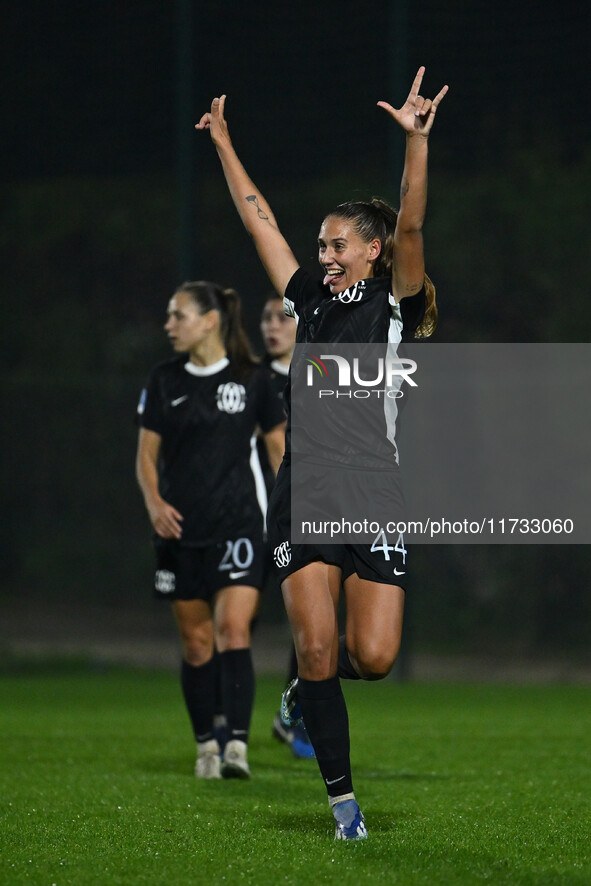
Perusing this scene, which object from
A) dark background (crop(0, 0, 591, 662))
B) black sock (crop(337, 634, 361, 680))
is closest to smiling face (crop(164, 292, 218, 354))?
black sock (crop(337, 634, 361, 680))

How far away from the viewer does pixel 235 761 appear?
17.0 ft

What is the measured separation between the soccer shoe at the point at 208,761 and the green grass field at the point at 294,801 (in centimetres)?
10

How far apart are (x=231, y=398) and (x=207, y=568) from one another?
759mm

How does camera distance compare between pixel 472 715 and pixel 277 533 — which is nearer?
pixel 277 533

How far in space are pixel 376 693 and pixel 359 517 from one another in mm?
5349

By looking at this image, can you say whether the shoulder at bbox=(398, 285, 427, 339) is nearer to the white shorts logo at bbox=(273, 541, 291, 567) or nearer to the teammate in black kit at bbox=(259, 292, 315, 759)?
the white shorts logo at bbox=(273, 541, 291, 567)

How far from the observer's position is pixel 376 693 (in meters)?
8.98

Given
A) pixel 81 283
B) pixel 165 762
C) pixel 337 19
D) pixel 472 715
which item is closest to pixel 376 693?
pixel 472 715

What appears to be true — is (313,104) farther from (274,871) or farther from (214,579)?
(274,871)

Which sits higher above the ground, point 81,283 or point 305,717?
point 81,283

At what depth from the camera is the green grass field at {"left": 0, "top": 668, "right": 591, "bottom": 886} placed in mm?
3408

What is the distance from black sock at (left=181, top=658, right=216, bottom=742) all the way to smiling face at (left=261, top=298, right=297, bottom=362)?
1720 millimetres

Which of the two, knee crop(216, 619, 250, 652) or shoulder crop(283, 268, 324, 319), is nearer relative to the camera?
shoulder crop(283, 268, 324, 319)

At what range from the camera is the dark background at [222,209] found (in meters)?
9.62
